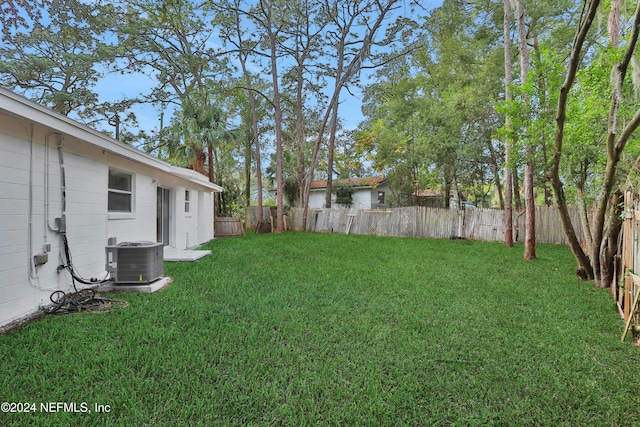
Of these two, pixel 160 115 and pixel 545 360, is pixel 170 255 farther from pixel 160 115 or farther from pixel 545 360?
pixel 160 115

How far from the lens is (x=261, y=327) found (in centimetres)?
308

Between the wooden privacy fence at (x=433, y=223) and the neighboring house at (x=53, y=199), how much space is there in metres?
9.60

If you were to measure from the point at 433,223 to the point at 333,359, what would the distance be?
35.3 ft

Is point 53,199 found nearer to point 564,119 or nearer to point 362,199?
point 564,119

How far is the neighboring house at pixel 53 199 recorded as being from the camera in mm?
3057

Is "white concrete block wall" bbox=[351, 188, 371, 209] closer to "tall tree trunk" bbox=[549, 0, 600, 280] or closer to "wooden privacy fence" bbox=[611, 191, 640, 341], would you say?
"tall tree trunk" bbox=[549, 0, 600, 280]

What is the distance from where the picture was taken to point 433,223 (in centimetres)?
1216

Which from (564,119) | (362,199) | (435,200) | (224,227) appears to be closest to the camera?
(564,119)

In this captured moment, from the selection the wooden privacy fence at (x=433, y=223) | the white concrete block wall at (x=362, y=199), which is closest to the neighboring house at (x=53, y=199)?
the wooden privacy fence at (x=433, y=223)

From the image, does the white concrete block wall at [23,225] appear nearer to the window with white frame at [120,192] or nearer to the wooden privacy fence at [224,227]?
the window with white frame at [120,192]

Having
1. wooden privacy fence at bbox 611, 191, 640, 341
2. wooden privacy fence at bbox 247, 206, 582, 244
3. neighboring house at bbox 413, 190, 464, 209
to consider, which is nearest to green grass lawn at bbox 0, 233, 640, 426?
wooden privacy fence at bbox 611, 191, 640, 341

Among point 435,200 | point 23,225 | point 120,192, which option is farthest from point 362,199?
point 23,225

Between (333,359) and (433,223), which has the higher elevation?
(433,223)

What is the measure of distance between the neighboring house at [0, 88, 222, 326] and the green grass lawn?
61cm
